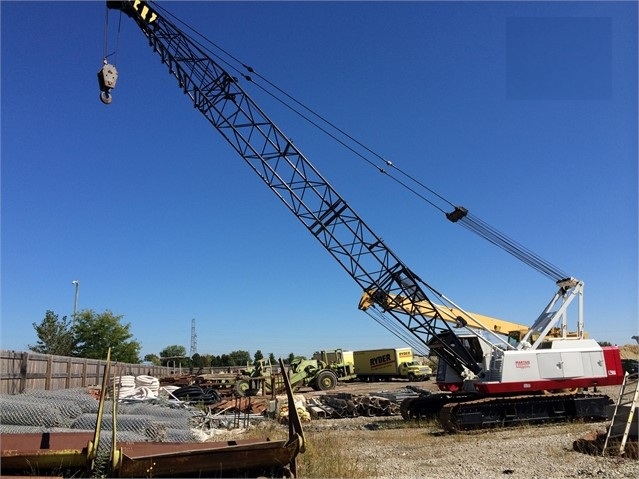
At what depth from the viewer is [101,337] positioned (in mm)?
48656

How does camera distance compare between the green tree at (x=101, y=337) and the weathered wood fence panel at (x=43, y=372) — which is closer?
the weathered wood fence panel at (x=43, y=372)

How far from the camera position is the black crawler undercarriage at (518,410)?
1473cm

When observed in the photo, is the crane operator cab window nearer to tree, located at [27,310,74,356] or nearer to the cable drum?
the cable drum

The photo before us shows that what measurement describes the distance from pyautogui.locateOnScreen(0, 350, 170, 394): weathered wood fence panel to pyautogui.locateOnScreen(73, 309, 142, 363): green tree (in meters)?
27.6

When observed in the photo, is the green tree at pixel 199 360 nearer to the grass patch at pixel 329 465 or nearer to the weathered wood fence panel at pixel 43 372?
the weathered wood fence panel at pixel 43 372

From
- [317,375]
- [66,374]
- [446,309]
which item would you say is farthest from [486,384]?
[317,375]

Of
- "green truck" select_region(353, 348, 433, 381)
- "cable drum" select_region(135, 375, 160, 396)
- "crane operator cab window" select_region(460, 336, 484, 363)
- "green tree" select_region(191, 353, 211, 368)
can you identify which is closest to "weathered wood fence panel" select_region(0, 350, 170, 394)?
"cable drum" select_region(135, 375, 160, 396)

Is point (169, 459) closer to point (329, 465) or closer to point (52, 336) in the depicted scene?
point (329, 465)

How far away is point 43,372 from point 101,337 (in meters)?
34.2

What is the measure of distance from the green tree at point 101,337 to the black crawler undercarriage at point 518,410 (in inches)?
1560

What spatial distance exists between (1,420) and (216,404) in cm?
1183

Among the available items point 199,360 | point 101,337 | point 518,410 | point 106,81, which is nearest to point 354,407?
point 518,410

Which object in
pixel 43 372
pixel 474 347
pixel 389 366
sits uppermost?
pixel 474 347

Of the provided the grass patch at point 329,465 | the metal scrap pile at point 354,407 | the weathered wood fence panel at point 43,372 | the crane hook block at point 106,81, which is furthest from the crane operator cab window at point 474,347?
the crane hook block at point 106,81
